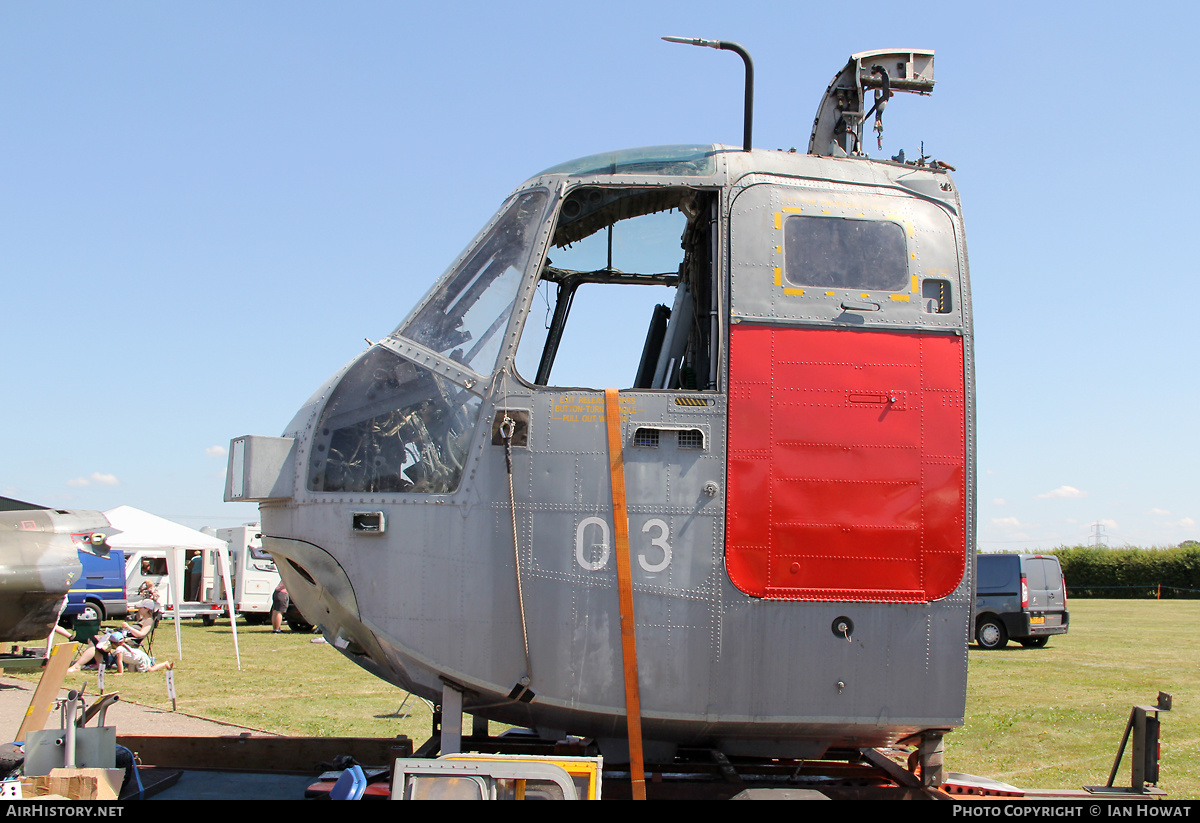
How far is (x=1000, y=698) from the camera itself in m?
13.3

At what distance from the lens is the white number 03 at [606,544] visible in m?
4.55

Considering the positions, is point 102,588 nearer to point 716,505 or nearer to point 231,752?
point 231,752

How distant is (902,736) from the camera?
16.1 feet

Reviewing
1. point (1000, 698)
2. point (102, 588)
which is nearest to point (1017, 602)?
point (1000, 698)

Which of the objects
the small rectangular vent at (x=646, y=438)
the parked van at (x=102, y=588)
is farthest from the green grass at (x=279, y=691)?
the small rectangular vent at (x=646, y=438)

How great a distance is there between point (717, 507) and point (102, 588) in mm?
23776

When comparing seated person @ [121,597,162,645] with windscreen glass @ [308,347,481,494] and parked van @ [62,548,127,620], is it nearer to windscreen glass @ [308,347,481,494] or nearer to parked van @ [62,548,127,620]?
parked van @ [62,548,127,620]

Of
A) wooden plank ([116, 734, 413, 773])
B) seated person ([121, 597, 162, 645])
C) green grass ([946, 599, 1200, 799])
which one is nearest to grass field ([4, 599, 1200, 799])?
green grass ([946, 599, 1200, 799])

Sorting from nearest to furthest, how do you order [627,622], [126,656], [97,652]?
[627,622], [97,652], [126,656]

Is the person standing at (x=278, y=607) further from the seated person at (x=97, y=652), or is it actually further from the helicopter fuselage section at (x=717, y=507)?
the helicopter fuselage section at (x=717, y=507)
